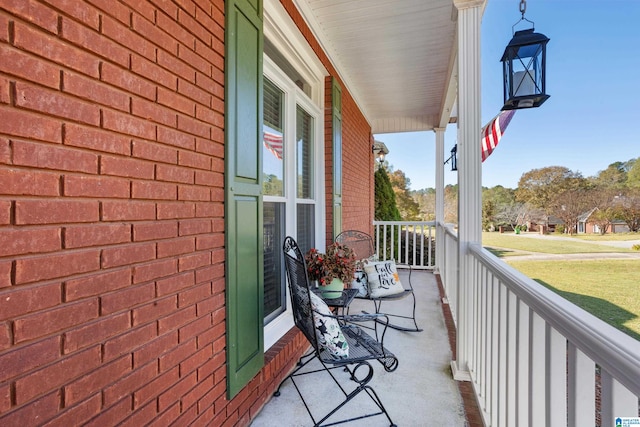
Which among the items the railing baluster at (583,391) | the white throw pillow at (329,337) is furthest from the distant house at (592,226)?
the white throw pillow at (329,337)

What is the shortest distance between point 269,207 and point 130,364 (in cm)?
151

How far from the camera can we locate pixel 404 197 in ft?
56.7

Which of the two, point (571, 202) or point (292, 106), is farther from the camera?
point (292, 106)

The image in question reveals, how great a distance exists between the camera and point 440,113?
5785 mm

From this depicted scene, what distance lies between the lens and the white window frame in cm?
240

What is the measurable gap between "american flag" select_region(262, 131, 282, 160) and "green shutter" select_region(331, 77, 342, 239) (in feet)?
3.53

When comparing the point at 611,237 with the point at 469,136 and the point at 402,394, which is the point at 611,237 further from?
the point at 402,394

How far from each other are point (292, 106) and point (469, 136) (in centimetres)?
141

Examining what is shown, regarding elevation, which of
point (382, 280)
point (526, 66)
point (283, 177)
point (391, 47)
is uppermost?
point (391, 47)

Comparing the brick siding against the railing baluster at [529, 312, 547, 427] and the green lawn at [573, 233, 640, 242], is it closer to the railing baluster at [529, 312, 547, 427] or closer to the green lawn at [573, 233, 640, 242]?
the railing baluster at [529, 312, 547, 427]

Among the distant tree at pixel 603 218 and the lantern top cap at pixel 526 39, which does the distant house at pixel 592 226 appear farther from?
the lantern top cap at pixel 526 39

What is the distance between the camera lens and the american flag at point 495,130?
2.71 m

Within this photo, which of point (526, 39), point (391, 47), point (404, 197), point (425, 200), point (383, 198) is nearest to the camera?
point (526, 39)

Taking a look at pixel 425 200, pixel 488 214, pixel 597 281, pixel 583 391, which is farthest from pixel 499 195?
pixel 425 200
